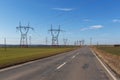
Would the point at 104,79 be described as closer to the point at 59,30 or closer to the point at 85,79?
the point at 85,79

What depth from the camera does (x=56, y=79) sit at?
11461mm

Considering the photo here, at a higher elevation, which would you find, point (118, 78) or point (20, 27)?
point (20, 27)

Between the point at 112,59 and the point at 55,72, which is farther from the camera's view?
the point at 112,59

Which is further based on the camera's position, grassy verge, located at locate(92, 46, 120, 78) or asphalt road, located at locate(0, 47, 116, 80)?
grassy verge, located at locate(92, 46, 120, 78)

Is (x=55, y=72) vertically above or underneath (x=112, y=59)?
above

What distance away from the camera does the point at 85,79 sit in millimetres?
11734

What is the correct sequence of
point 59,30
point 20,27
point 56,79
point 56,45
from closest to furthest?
point 56,79
point 20,27
point 59,30
point 56,45

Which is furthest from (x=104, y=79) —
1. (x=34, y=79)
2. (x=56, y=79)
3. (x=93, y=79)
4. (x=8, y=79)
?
(x=8, y=79)

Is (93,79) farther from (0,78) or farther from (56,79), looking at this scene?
(0,78)

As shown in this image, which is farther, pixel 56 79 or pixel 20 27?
pixel 20 27

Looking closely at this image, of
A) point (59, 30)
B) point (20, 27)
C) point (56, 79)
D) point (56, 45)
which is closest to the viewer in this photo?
point (56, 79)

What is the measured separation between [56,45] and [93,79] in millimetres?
133089

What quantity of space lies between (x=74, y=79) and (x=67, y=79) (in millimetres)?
355

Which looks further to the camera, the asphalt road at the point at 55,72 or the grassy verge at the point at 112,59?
the grassy verge at the point at 112,59
